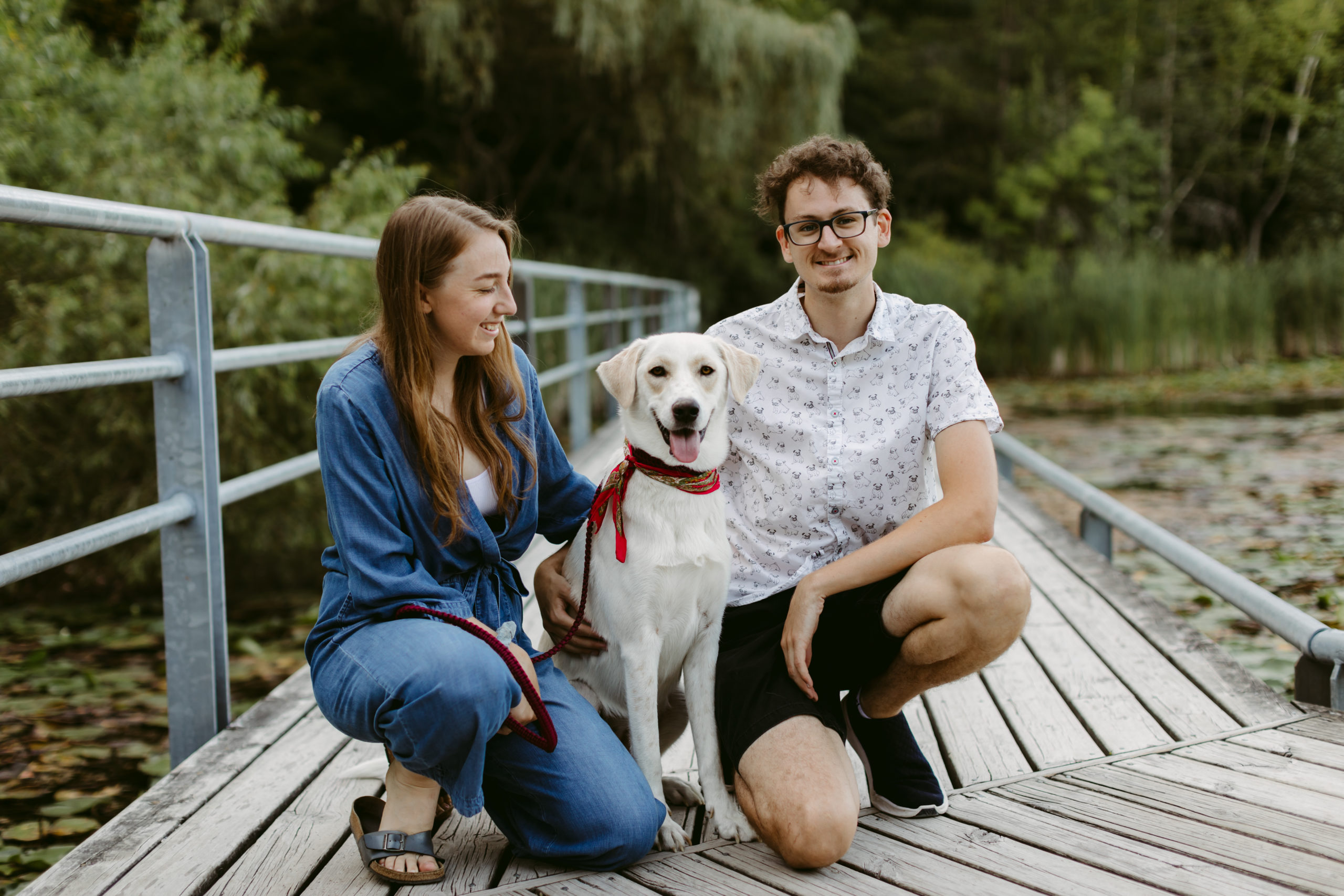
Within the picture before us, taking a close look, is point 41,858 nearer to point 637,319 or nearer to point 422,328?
point 422,328

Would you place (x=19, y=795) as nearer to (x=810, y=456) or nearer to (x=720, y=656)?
(x=720, y=656)

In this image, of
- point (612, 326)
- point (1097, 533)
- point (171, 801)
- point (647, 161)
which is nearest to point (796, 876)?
point (171, 801)

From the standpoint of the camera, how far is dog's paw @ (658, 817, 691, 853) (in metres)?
1.89

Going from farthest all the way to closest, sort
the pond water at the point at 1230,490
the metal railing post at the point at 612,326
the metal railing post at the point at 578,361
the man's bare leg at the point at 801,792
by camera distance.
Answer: the metal railing post at the point at 612,326, the metal railing post at the point at 578,361, the pond water at the point at 1230,490, the man's bare leg at the point at 801,792

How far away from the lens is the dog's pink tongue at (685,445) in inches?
80.0

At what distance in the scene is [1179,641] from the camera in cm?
296

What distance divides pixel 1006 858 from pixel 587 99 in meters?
13.6

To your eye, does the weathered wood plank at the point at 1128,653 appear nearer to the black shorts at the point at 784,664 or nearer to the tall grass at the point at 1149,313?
the black shorts at the point at 784,664

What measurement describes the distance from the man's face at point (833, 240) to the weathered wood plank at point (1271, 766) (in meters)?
1.28

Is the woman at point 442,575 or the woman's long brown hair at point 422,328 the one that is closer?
the woman at point 442,575

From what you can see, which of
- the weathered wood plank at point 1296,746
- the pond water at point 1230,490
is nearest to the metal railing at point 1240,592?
the weathered wood plank at point 1296,746

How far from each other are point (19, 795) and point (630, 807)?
212cm

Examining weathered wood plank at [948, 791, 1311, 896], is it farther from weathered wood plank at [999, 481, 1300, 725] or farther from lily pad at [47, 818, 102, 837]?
lily pad at [47, 818, 102, 837]

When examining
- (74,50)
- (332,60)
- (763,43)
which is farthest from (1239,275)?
(74,50)
